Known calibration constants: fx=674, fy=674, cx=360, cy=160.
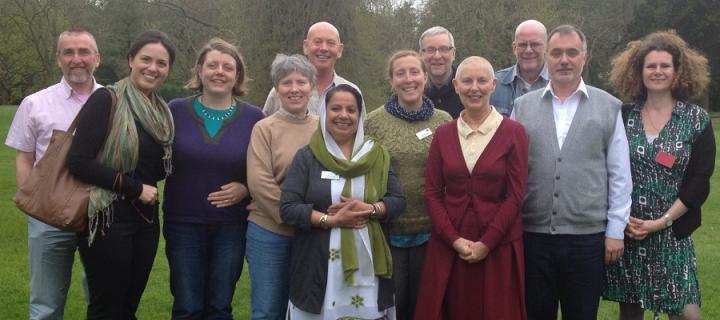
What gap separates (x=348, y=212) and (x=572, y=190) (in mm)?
1367

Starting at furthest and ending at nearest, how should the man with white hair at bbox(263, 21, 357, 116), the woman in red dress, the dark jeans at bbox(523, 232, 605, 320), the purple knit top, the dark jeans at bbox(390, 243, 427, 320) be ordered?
the man with white hair at bbox(263, 21, 357, 116), the dark jeans at bbox(390, 243, 427, 320), the purple knit top, the dark jeans at bbox(523, 232, 605, 320), the woman in red dress

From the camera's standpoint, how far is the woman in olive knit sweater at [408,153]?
434cm

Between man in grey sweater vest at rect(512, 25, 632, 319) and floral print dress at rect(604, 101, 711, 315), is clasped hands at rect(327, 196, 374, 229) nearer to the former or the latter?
man in grey sweater vest at rect(512, 25, 632, 319)

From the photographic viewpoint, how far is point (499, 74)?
223 inches

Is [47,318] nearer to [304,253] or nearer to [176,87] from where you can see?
[304,253]

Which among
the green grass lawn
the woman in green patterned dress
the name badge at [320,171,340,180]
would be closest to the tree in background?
the green grass lawn

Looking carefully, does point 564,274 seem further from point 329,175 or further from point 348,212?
point 329,175

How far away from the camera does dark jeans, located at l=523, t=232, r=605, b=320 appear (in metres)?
4.14

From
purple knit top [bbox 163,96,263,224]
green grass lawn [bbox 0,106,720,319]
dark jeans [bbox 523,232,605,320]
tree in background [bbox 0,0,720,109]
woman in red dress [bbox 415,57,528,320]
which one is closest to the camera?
woman in red dress [bbox 415,57,528,320]

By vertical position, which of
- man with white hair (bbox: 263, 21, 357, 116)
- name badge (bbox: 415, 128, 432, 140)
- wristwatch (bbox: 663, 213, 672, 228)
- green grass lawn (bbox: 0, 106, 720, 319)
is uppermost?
man with white hair (bbox: 263, 21, 357, 116)

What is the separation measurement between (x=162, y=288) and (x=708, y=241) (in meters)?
7.63

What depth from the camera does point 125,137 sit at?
3.96m

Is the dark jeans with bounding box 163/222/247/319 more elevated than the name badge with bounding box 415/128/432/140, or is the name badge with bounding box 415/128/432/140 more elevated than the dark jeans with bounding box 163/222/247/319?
the name badge with bounding box 415/128/432/140

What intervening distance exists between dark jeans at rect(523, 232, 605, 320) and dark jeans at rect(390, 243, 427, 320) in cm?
69
